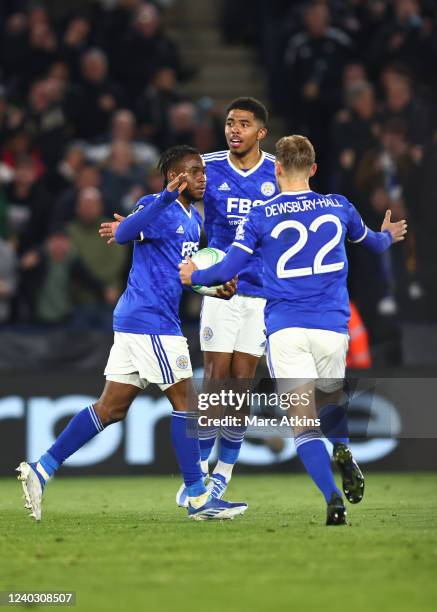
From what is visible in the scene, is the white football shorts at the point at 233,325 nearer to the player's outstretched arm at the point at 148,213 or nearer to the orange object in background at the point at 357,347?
the player's outstretched arm at the point at 148,213

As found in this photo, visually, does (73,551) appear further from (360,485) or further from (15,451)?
(15,451)

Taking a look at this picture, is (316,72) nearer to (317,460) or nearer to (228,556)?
(317,460)

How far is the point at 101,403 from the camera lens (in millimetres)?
7789

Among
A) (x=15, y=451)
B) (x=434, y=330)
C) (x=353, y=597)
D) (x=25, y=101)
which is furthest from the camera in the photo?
(x=25, y=101)

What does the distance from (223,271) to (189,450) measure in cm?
110

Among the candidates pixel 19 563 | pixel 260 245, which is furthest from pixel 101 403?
pixel 19 563

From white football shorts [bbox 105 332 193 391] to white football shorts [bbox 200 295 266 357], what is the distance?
781mm

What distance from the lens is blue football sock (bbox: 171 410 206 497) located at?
7.70 metres

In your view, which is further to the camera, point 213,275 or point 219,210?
point 219,210

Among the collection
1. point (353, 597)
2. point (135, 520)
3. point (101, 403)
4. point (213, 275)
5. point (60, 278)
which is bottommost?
point (353, 597)

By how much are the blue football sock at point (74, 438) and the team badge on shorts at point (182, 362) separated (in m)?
0.57

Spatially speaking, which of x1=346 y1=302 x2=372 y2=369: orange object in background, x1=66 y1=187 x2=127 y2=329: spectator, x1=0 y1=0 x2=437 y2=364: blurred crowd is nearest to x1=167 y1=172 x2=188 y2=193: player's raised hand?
x1=346 y1=302 x2=372 y2=369: orange object in background

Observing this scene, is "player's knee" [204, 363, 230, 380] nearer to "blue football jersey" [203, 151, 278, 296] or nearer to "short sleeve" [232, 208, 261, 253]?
"blue football jersey" [203, 151, 278, 296]

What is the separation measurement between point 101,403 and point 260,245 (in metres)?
1.33
